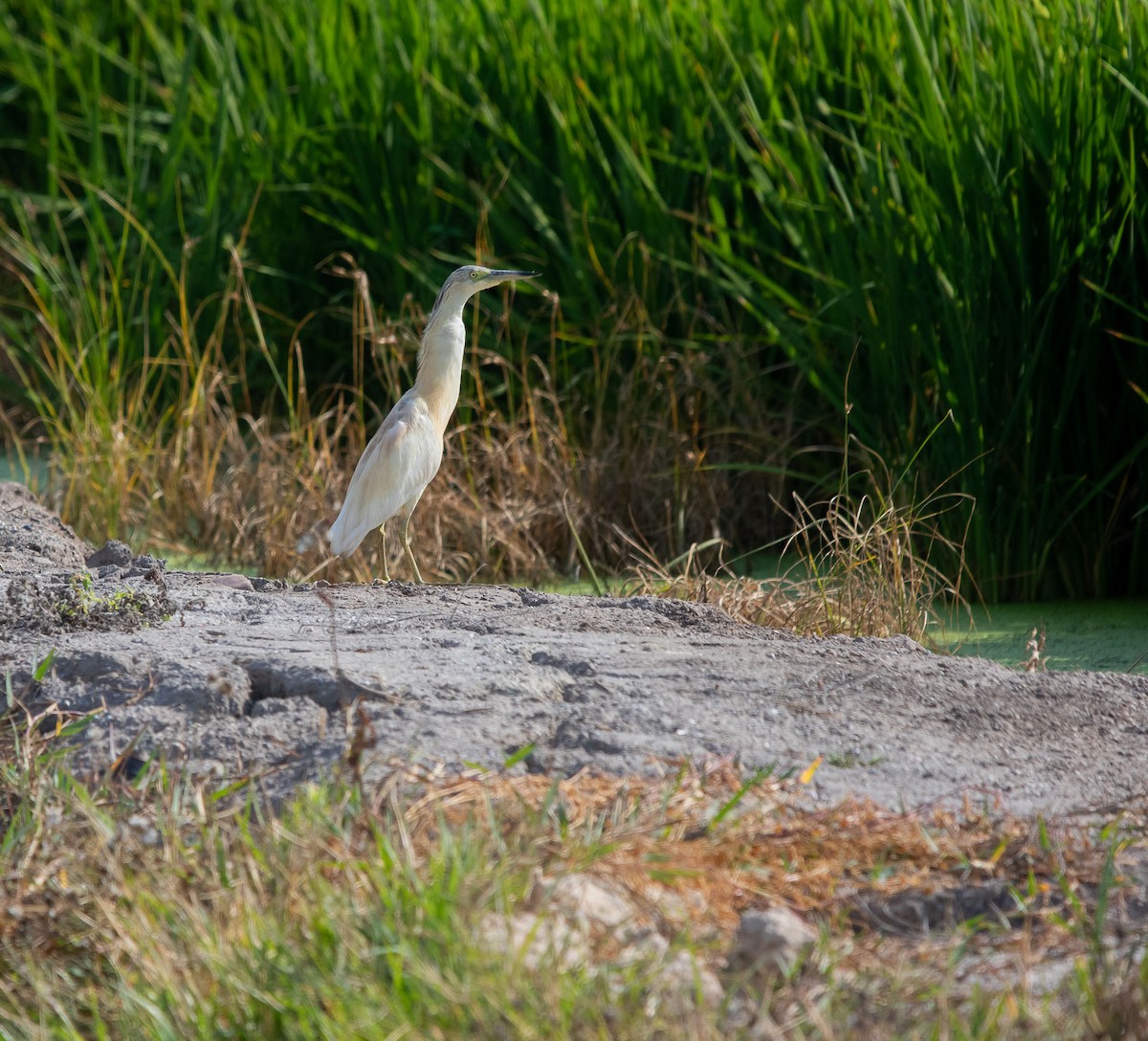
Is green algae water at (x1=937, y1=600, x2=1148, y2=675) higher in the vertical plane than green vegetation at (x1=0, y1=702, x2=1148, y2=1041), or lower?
lower

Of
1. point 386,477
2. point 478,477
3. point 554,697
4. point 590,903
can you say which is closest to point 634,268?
point 478,477

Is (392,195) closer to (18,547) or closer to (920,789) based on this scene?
(18,547)

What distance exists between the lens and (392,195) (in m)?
5.33

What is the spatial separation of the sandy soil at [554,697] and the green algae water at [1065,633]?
686mm

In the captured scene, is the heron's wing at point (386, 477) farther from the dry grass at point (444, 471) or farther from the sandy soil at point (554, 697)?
the sandy soil at point (554, 697)

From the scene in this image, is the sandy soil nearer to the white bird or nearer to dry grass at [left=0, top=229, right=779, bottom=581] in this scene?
the white bird

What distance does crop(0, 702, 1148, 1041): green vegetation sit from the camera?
157 cm

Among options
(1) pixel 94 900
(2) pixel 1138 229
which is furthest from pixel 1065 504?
(1) pixel 94 900

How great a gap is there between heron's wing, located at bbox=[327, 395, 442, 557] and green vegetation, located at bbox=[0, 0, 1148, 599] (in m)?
0.62

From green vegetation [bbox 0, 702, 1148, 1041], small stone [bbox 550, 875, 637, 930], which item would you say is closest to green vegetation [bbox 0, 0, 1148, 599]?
green vegetation [bbox 0, 702, 1148, 1041]

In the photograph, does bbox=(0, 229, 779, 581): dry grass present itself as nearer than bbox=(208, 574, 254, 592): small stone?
No

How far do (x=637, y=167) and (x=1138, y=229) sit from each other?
158cm

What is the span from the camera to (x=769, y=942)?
1688 millimetres

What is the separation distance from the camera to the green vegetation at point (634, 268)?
3932 mm
